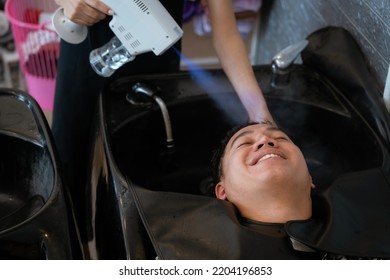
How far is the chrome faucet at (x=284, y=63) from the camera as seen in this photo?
148 cm

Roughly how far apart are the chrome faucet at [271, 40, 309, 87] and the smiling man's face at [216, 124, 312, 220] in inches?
9.9

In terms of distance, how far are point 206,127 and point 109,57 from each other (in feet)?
1.07

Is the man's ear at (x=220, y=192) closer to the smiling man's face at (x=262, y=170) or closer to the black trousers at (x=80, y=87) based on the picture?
the smiling man's face at (x=262, y=170)

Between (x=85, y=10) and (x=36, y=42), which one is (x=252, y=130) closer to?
(x=85, y=10)

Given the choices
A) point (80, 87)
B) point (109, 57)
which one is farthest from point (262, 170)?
point (80, 87)

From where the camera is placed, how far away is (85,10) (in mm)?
1254

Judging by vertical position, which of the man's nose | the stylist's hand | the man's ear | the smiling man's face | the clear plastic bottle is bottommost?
the man's ear

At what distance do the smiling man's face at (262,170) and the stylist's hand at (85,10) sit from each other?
0.43 meters

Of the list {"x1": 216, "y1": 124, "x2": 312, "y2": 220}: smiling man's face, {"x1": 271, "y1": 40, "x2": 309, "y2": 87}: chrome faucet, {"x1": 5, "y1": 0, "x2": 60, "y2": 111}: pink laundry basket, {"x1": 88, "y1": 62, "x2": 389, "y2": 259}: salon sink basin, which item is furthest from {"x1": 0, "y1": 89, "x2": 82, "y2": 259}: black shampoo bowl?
{"x1": 5, "y1": 0, "x2": 60, "y2": 111}: pink laundry basket

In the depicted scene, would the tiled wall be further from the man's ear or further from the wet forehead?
the man's ear

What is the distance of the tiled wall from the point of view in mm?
1382

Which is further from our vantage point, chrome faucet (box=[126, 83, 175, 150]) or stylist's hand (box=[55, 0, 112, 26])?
chrome faucet (box=[126, 83, 175, 150])

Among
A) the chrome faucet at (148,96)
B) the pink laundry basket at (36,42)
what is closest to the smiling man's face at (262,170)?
the chrome faucet at (148,96)

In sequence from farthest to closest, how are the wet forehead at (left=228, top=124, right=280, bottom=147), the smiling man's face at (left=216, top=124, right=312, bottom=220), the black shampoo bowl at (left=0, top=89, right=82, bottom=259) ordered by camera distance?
the wet forehead at (left=228, top=124, right=280, bottom=147)
the smiling man's face at (left=216, top=124, right=312, bottom=220)
the black shampoo bowl at (left=0, top=89, right=82, bottom=259)
